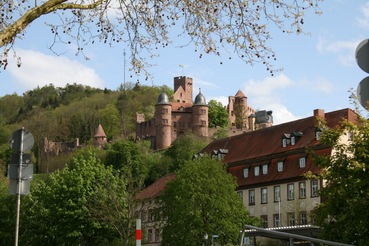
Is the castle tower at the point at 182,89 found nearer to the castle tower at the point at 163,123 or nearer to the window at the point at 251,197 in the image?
the castle tower at the point at 163,123

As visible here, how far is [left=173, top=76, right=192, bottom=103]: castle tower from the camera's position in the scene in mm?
185750

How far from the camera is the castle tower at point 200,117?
159 metres

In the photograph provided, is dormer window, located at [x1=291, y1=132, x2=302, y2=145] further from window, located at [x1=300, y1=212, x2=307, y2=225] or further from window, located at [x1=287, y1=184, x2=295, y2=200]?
window, located at [x1=300, y1=212, x2=307, y2=225]

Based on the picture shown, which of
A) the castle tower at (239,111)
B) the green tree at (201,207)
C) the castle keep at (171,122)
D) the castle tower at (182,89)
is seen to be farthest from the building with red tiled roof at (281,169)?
the castle tower at (182,89)

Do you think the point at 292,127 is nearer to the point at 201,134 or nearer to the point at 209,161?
the point at 209,161

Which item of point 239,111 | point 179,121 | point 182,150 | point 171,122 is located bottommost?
point 182,150

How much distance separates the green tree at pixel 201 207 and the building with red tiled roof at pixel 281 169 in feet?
27.2

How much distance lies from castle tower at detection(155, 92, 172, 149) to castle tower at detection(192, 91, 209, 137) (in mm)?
4989

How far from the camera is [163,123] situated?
159000 millimetres

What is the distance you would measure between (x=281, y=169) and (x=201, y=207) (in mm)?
17645

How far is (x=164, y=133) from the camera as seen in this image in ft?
516

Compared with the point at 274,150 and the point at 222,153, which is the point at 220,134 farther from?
the point at 274,150

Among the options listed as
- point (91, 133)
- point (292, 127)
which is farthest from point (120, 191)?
point (91, 133)

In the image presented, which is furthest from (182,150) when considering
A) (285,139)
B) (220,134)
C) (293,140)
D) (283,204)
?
(283,204)
